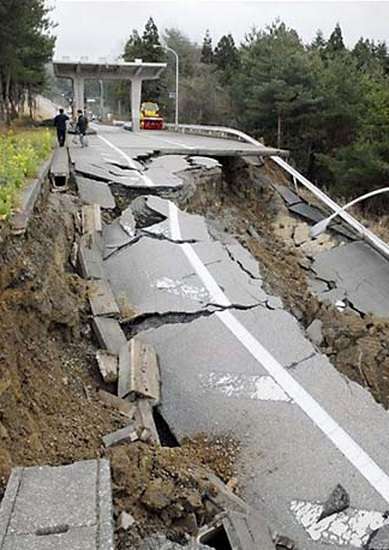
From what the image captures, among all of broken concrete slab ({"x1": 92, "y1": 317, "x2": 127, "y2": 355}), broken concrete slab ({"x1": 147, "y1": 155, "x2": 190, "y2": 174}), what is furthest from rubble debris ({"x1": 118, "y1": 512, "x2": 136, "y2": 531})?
broken concrete slab ({"x1": 147, "y1": 155, "x2": 190, "y2": 174})

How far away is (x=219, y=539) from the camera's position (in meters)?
4.46

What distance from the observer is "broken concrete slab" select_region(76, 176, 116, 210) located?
1150 cm

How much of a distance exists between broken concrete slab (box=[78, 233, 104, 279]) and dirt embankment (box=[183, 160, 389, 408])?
9.03 ft

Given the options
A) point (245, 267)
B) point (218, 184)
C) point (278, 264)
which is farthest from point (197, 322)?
point (218, 184)

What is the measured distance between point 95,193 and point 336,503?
8.49 metres

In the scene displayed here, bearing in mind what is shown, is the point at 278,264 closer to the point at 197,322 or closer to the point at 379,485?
the point at 197,322

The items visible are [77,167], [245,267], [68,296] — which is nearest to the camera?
[68,296]

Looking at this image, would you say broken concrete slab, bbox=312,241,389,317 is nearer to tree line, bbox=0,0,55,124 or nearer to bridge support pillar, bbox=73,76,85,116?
tree line, bbox=0,0,55,124

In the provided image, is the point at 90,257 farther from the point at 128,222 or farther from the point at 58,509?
the point at 58,509

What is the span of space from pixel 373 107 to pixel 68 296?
24854 mm

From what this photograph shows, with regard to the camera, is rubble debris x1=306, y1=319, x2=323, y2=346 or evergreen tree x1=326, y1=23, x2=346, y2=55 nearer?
rubble debris x1=306, y1=319, x2=323, y2=346

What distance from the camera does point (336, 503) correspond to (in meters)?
4.88

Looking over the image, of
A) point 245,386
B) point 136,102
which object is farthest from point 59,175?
point 136,102

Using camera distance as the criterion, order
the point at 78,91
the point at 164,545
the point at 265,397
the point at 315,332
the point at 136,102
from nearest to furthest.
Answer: the point at 164,545 < the point at 265,397 < the point at 315,332 < the point at 78,91 < the point at 136,102
